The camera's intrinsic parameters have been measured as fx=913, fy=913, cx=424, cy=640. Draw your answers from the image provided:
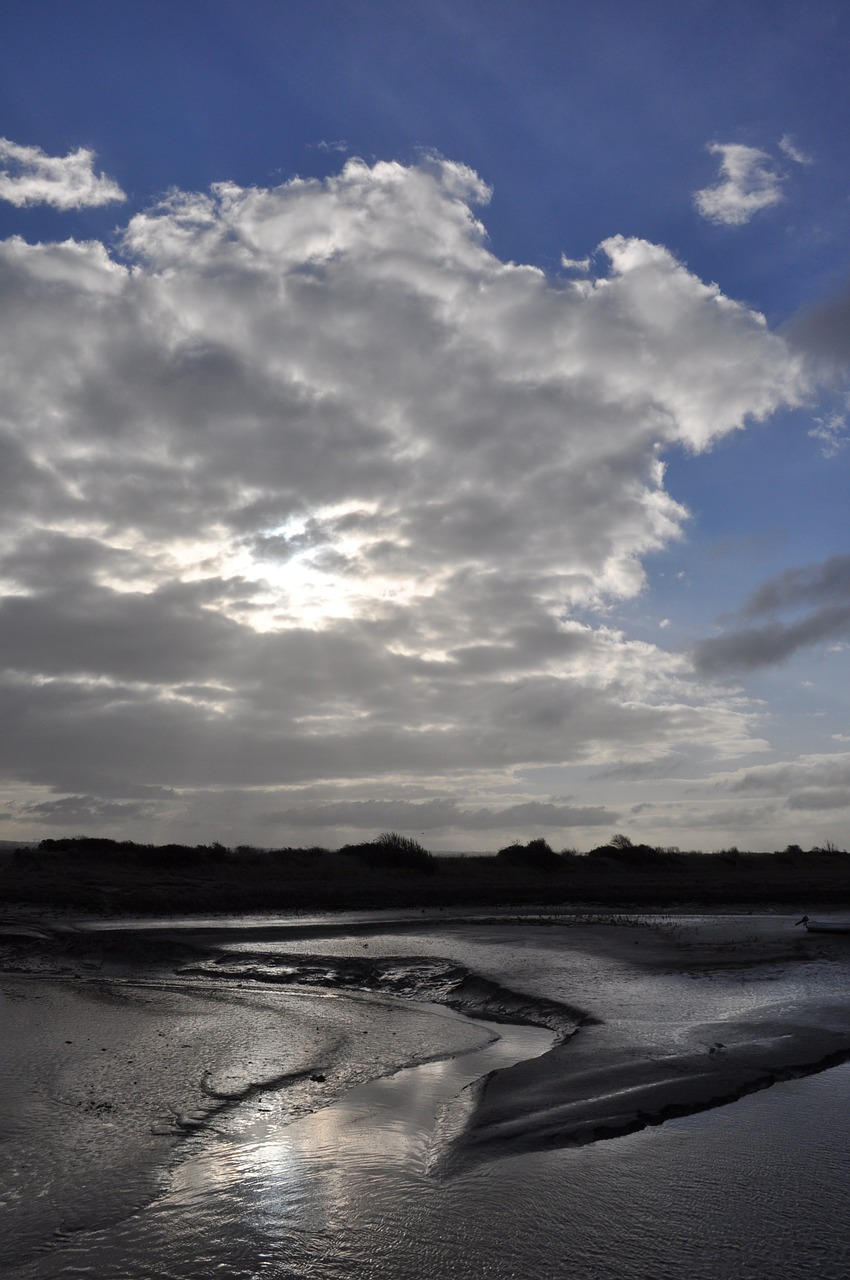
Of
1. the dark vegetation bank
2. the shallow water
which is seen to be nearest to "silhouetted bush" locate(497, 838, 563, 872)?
the dark vegetation bank

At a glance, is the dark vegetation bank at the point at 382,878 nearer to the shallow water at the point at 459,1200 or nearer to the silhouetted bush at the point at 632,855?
the silhouetted bush at the point at 632,855

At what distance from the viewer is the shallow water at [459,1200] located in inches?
172

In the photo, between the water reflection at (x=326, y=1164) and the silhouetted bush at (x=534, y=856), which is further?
the silhouetted bush at (x=534, y=856)

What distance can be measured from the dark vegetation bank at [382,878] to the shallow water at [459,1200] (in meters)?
21.8

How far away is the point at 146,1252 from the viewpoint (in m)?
4.53

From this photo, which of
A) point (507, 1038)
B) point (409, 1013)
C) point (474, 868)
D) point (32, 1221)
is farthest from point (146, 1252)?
point (474, 868)

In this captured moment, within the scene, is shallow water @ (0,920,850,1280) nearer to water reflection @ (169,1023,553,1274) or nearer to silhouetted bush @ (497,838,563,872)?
water reflection @ (169,1023,553,1274)

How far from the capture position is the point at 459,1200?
16.9 feet

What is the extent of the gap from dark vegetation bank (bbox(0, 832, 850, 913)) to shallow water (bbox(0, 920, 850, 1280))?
71.4 feet

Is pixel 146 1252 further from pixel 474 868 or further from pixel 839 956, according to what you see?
pixel 474 868

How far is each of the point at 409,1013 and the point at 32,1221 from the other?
7015 millimetres

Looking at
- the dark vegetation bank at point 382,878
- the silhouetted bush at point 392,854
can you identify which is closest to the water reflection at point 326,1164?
the dark vegetation bank at point 382,878

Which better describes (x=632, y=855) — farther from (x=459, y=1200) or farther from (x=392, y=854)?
(x=459, y=1200)

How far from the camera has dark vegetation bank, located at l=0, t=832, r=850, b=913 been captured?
30797 millimetres
